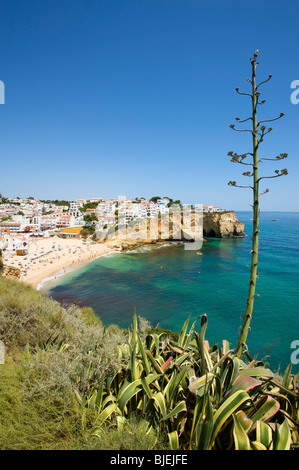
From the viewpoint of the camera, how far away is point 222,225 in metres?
58.5

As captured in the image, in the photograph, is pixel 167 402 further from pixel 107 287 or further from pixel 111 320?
pixel 107 287

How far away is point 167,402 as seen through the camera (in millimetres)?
2166

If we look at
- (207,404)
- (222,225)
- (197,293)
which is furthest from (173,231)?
(207,404)

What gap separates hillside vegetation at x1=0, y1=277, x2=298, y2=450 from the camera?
5.68 ft

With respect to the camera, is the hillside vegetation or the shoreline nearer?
the hillside vegetation

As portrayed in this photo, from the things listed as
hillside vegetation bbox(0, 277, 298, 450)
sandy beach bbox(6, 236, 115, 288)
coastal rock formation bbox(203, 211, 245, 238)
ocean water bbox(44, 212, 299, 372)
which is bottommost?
ocean water bbox(44, 212, 299, 372)

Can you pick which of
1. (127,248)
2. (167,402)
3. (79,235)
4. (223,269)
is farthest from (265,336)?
(79,235)

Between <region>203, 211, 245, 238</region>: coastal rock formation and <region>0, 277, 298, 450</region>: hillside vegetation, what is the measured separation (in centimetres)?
5872

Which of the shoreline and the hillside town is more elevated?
the hillside town

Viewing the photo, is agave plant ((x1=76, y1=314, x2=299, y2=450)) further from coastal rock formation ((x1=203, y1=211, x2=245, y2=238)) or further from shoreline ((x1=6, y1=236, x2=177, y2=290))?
coastal rock formation ((x1=203, y1=211, x2=245, y2=238))

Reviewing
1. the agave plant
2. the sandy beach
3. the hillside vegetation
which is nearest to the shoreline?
the sandy beach

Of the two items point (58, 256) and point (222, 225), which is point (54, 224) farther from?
point (222, 225)

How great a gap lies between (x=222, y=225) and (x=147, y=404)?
59.8m

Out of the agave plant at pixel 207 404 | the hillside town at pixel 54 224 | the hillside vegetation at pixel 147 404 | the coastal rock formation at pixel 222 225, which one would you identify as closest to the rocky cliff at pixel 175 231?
the coastal rock formation at pixel 222 225
